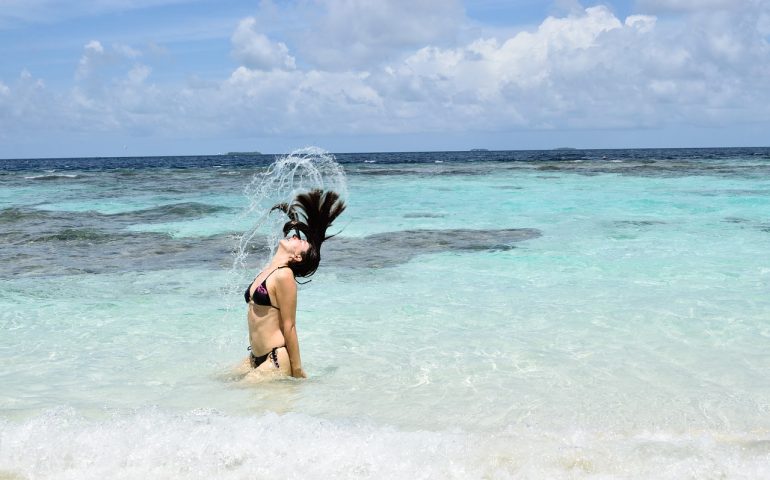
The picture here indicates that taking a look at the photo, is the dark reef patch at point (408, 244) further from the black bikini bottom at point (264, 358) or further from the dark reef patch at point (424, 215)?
the black bikini bottom at point (264, 358)

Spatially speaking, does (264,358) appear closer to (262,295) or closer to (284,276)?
(262,295)

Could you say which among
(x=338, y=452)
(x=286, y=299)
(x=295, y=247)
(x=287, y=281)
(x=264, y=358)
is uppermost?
(x=295, y=247)

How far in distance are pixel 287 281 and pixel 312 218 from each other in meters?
0.55

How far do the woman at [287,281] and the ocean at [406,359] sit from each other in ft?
1.01

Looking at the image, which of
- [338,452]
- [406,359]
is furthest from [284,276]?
[406,359]

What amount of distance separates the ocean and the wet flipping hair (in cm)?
47

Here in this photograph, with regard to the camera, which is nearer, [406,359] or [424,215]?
[406,359]

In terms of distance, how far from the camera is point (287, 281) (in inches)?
229

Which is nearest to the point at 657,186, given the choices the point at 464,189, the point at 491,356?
the point at 464,189

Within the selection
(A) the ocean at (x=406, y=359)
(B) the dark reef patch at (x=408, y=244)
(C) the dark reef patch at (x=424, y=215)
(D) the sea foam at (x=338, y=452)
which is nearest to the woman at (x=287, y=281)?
(A) the ocean at (x=406, y=359)

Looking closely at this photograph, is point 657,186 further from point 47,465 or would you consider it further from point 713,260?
point 47,465

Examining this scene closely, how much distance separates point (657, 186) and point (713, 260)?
2193 cm

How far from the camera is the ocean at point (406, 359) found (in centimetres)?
466

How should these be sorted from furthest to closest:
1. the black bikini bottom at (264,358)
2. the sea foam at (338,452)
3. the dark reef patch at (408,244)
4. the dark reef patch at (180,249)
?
the dark reef patch at (408,244), the dark reef patch at (180,249), the black bikini bottom at (264,358), the sea foam at (338,452)
